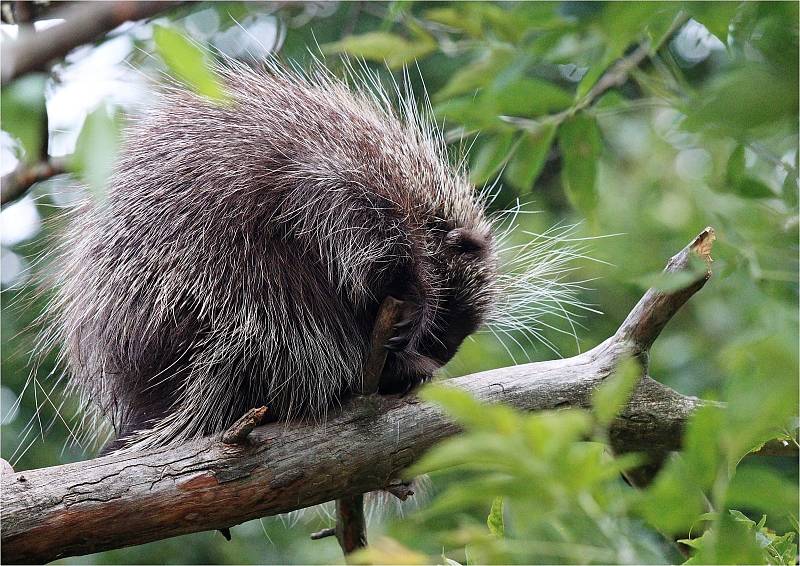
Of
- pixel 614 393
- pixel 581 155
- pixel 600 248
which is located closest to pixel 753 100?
pixel 614 393

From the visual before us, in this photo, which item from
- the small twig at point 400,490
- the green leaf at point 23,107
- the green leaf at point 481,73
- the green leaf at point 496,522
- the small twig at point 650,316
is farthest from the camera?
the small twig at point 400,490

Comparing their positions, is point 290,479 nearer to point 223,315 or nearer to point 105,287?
point 223,315

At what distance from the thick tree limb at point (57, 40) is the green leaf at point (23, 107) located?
8 centimetres

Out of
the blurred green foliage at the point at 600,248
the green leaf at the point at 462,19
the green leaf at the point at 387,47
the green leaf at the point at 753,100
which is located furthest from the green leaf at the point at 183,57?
the green leaf at the point at 387,47

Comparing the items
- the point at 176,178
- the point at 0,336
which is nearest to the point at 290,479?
the point at 176,178

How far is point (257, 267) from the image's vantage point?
176 centimetres

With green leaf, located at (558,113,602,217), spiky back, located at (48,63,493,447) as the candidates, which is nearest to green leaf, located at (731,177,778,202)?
green leaf, located at (558,113,602,217)

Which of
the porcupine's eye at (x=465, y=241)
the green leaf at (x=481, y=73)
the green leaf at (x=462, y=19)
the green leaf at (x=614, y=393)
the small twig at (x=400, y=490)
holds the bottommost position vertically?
the small twig at (x=400, y=490)

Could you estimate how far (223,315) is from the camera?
175cm

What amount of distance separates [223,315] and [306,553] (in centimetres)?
185

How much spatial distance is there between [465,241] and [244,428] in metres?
0.70

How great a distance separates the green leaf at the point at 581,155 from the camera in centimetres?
167

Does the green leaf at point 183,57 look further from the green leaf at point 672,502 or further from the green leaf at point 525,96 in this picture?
the green leaf at point 525,96

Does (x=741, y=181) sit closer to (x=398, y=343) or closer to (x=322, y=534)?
(x=398, y=343)
